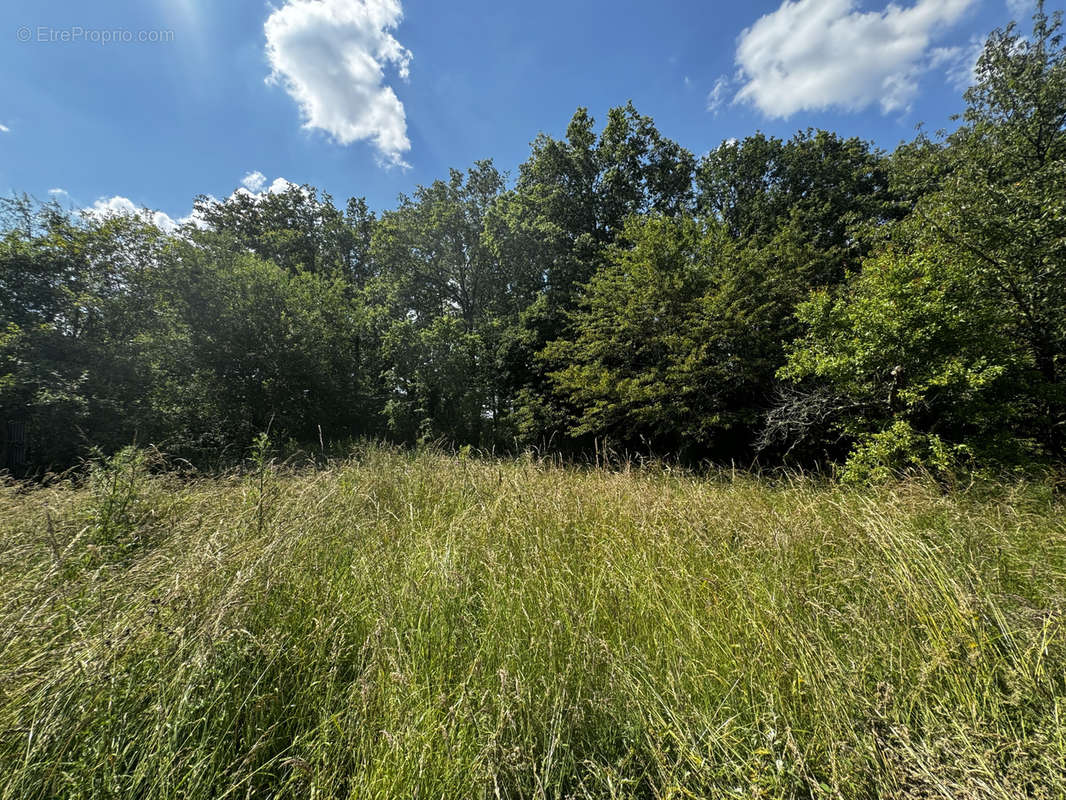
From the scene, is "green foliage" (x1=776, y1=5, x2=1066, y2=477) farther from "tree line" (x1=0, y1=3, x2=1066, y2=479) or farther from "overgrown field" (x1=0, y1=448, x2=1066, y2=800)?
"overgrown field" (x1=0, y1=448, x2=1066, y2=800)

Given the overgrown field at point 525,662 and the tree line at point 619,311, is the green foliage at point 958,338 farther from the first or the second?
the overgrown field at point 525,662

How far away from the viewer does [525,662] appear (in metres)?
1.71

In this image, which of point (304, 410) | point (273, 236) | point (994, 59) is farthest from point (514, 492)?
point (273, 236)

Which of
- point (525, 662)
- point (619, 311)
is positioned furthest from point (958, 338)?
point (525, 662)

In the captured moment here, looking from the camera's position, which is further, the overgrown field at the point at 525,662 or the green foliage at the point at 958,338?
the green foliage at the point at 958,338

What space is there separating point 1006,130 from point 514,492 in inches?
497

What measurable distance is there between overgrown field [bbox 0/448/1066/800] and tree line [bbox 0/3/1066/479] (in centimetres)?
275

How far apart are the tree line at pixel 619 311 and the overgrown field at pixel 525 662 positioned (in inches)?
108

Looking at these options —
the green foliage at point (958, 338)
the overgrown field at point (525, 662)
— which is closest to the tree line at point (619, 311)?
the green foliage at point (958, 338)

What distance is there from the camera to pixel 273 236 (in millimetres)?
17344

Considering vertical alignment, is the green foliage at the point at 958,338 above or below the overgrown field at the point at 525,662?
above

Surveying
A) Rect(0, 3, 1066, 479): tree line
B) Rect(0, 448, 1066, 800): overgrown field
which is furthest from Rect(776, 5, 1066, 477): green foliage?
Rect(0, 448, 1066, 800): overgrown field

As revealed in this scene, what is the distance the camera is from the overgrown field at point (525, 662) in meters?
1.22

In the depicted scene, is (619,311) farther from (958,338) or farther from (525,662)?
(525,662)
